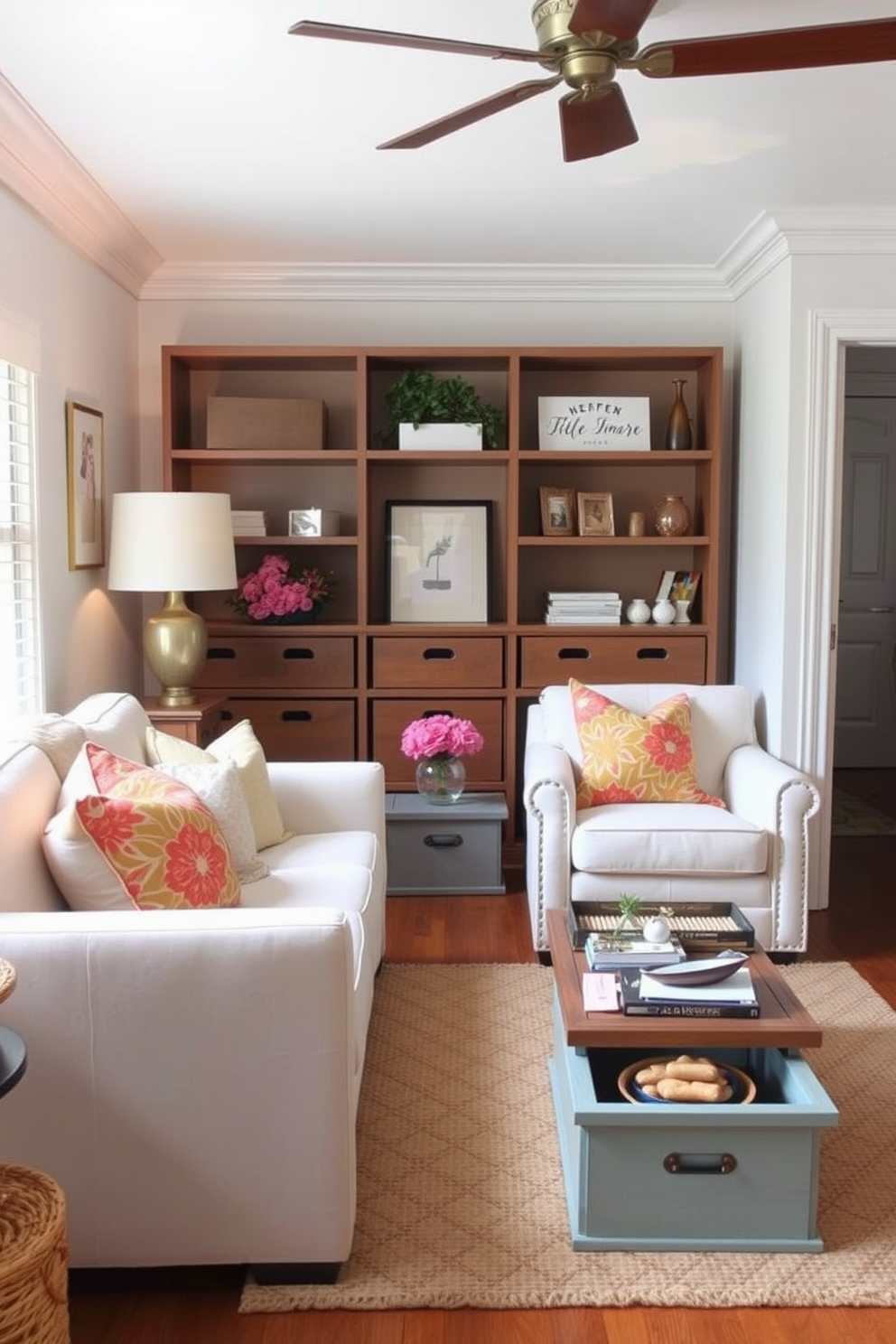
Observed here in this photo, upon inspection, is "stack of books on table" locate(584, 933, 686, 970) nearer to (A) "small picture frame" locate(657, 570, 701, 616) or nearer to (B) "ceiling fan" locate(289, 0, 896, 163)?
A: (B) "ceiling fan" locate(289, 0, 896, 163)

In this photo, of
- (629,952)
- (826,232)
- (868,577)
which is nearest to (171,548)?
(629,952)

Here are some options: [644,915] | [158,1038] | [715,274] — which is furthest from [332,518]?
[158,1038]

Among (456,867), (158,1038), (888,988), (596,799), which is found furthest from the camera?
(456,867)

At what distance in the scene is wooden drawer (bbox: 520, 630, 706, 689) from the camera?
181 inches

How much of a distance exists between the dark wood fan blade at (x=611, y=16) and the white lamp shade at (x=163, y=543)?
2.25 m

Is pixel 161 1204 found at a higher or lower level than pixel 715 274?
lower

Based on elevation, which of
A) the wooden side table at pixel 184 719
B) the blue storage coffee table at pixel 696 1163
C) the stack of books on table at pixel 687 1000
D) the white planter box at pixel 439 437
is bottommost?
the blue storage coffee table at pixel 696 1163

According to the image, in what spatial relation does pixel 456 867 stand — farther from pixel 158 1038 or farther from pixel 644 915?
pixel 158 1038

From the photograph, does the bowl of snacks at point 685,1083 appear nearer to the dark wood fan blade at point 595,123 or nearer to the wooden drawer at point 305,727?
the dark wood fan blade at point 595,123

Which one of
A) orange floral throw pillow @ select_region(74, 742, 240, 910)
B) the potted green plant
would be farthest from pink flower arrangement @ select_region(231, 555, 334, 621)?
orange floral throw pillow @ select_region(74, 742, 240, 910)

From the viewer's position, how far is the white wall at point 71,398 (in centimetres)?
347

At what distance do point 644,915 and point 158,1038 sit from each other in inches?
48.7

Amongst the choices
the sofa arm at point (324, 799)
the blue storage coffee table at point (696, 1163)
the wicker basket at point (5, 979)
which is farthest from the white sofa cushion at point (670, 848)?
the wicker basket at point (5, 979)

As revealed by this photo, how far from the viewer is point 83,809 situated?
2.25m
